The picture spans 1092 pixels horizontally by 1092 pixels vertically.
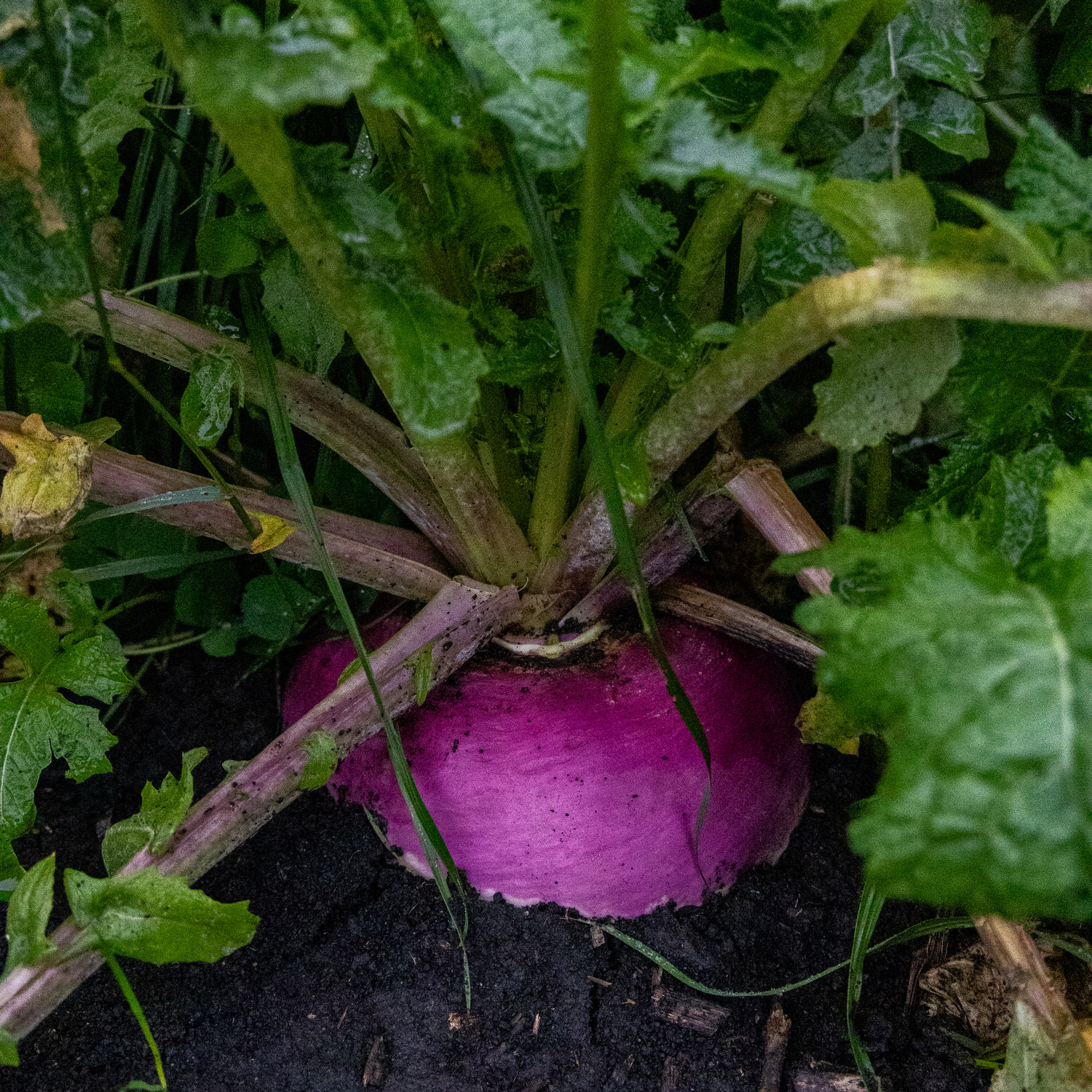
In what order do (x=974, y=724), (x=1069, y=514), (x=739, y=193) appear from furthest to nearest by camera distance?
(x=739, y=193), (x=1069, y=514), (x=974, y=724)

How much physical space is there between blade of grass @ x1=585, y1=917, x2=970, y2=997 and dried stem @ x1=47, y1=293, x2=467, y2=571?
474 millimetres

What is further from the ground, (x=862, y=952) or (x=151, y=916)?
(x=151, y=916)

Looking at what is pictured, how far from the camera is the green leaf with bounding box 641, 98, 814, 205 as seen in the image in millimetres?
584

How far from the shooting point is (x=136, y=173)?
1267mm

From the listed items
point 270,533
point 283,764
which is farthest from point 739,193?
point 283,764

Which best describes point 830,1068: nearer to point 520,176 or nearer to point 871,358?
point 871,358

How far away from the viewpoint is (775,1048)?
97 centimetres

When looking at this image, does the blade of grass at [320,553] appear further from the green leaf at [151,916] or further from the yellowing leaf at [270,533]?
the green leaf at [151,916]

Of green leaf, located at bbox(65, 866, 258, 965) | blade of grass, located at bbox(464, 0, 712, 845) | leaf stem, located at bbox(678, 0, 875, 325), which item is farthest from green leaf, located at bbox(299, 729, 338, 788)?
leaf stem, located at bbox(678, 0, 875, 325)

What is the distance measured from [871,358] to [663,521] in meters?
0.39

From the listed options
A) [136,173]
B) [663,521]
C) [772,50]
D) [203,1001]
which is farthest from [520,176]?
[203,1001]

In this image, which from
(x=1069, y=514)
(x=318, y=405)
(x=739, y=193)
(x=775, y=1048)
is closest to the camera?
(x=1069, y=514)

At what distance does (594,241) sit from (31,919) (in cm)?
73

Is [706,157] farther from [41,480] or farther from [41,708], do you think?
[41,708]
